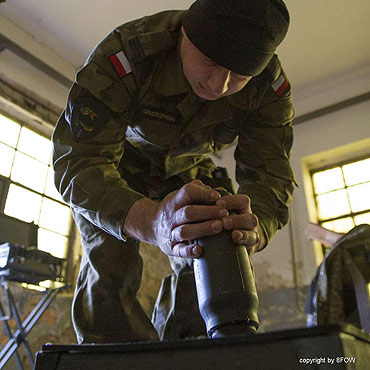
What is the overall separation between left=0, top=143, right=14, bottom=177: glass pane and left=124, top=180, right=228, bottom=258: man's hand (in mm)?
2580

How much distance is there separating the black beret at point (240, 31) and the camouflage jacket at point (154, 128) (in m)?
0.16

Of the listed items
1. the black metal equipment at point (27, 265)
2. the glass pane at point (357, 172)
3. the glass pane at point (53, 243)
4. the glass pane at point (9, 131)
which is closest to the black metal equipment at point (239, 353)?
the black metal equipment at point (27, 265)

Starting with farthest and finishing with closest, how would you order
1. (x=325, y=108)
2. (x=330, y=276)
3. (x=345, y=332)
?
(x=325, y=108)
(x=330, y=276)
(x=345, y=332)

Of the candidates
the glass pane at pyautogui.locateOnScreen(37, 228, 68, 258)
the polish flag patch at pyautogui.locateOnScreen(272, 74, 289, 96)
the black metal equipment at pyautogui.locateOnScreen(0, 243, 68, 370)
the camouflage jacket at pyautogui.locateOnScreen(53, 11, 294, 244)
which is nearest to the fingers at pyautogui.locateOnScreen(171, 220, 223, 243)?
the camouflage jacket at pyautogui.locateOnScreen(53, 11, 294, 244)

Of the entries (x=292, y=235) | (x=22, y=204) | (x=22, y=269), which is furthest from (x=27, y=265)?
(x=292, y=235)

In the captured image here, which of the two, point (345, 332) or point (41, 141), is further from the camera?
point (41, 141)

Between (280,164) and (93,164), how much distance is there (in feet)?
1.89

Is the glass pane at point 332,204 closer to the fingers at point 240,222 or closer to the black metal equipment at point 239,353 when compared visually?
the fingers at point 240,222

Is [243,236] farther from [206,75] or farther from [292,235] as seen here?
[292,235]

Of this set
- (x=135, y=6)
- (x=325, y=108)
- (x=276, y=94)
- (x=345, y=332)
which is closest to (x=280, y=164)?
(x=276, y=94)

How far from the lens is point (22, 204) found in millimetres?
3191

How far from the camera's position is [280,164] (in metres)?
1.28

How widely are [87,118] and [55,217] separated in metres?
2.56

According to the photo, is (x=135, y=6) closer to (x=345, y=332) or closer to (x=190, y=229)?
(x=190, y=229)
